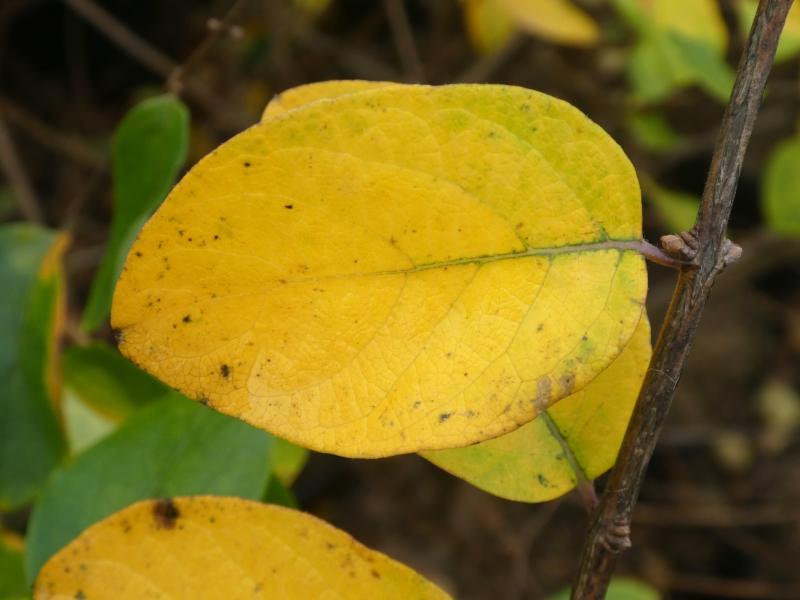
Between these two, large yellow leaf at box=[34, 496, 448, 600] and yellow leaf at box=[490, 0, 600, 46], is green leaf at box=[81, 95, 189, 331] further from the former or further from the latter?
yellow leaf at box=[490, 0, 600, 46]

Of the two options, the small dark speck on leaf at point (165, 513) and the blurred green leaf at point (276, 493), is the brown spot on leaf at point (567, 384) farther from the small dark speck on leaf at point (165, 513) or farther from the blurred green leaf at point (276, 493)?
the blurred green leaf at point (276, 493)

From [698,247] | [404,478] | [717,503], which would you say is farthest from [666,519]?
[698,247]

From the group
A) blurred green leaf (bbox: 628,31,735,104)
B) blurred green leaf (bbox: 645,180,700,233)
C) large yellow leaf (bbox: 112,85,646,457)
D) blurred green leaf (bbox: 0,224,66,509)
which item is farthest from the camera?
blurred green leaf (bbox: 645,180,700,233)

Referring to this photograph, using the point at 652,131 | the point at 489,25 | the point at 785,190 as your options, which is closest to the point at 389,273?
the point at 785,190

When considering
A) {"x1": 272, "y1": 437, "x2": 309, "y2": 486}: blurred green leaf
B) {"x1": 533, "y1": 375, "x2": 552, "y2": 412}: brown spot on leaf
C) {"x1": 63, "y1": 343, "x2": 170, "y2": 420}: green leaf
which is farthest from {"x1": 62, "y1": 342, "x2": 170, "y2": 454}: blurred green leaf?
{"x1": 533, "y1": 375, "x2": 552, "y2": 412}: brown spot on leaf

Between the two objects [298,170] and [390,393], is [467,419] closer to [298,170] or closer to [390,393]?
[390,393]

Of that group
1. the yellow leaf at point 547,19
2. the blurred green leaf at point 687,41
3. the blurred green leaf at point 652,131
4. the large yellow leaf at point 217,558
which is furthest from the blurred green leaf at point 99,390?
the blurred green leaf at point 652,131
